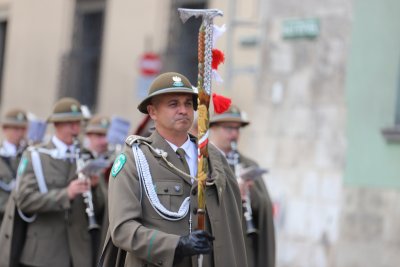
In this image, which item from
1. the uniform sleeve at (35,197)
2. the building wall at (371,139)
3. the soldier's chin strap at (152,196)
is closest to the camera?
the soldier's chin strap at (152,196)

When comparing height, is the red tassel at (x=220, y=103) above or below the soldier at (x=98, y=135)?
above

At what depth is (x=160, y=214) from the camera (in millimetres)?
5250

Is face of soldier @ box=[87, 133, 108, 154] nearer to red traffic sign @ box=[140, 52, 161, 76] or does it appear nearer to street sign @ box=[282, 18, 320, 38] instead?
street sign @ box=[282, 18, 320, 38]

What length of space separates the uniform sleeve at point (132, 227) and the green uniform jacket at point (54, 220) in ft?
8.58

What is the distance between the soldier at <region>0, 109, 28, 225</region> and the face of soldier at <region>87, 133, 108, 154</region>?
729 mm

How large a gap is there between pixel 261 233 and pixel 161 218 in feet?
9.69

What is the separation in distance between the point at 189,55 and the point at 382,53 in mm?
4635

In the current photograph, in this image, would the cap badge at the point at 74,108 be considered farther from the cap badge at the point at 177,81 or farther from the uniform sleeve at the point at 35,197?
the cap badge at the point at 177,81

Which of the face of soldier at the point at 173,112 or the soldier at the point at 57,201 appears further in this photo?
the soldier at the point at 57,201

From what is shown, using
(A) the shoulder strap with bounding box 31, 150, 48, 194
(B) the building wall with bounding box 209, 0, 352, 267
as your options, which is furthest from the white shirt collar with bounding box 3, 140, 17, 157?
(B) the building wall with bounding box 209, 0, 352, 267

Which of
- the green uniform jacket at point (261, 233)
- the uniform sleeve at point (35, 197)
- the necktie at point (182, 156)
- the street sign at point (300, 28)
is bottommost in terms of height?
the green uniform jacket at point (261, 233)

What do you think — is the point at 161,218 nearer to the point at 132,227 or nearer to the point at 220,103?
the point at 132,227

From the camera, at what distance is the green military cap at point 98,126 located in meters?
10.5

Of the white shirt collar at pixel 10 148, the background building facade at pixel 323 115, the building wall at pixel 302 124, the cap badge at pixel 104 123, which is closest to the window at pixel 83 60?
the background building facade at pixel 323 115
